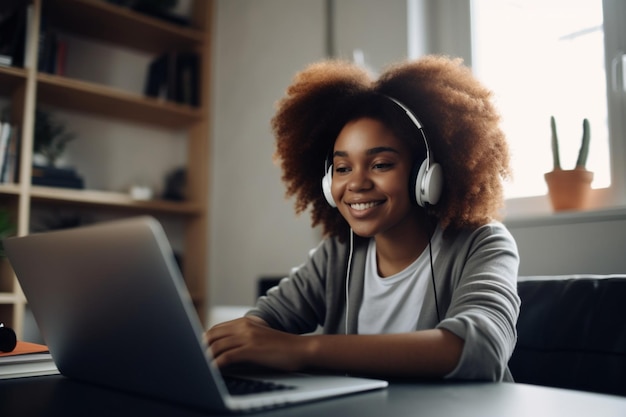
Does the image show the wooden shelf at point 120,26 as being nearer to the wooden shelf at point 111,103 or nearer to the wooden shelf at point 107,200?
the wooden shelf at point 111,103

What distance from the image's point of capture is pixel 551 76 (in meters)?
2.15

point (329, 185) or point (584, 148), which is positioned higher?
point (584, 148)

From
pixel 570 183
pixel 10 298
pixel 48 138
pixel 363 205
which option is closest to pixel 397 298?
pixel 363 205

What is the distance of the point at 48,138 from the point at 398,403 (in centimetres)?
251

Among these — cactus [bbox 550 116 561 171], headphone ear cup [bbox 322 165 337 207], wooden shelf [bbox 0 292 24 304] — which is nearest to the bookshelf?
wooden shelf [bbox 0 292 24 304]

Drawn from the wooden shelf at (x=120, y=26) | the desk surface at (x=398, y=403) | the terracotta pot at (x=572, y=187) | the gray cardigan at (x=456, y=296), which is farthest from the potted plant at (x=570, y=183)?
the wooden shelf at (x=120, y=26)

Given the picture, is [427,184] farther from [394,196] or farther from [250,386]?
[250,386]

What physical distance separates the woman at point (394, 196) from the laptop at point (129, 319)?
0.30 m

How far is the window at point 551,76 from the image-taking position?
6.37ft

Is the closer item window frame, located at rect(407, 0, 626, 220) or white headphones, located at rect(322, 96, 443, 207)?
white headphones, located at rect(322, 96, 443, 207)

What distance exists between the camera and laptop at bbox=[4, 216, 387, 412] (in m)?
0.53

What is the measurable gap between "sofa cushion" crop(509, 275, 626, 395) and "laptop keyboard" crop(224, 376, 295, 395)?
687mm

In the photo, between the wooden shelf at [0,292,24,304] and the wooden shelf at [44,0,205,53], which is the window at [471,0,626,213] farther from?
the wooden shelf at [0,292,24,304]

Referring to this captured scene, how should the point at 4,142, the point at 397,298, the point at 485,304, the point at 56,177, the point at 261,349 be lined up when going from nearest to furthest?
the point at 261,349 → the point at 485,304 → the point at 397,298 → the point at 4,142 → the point at 56,177
